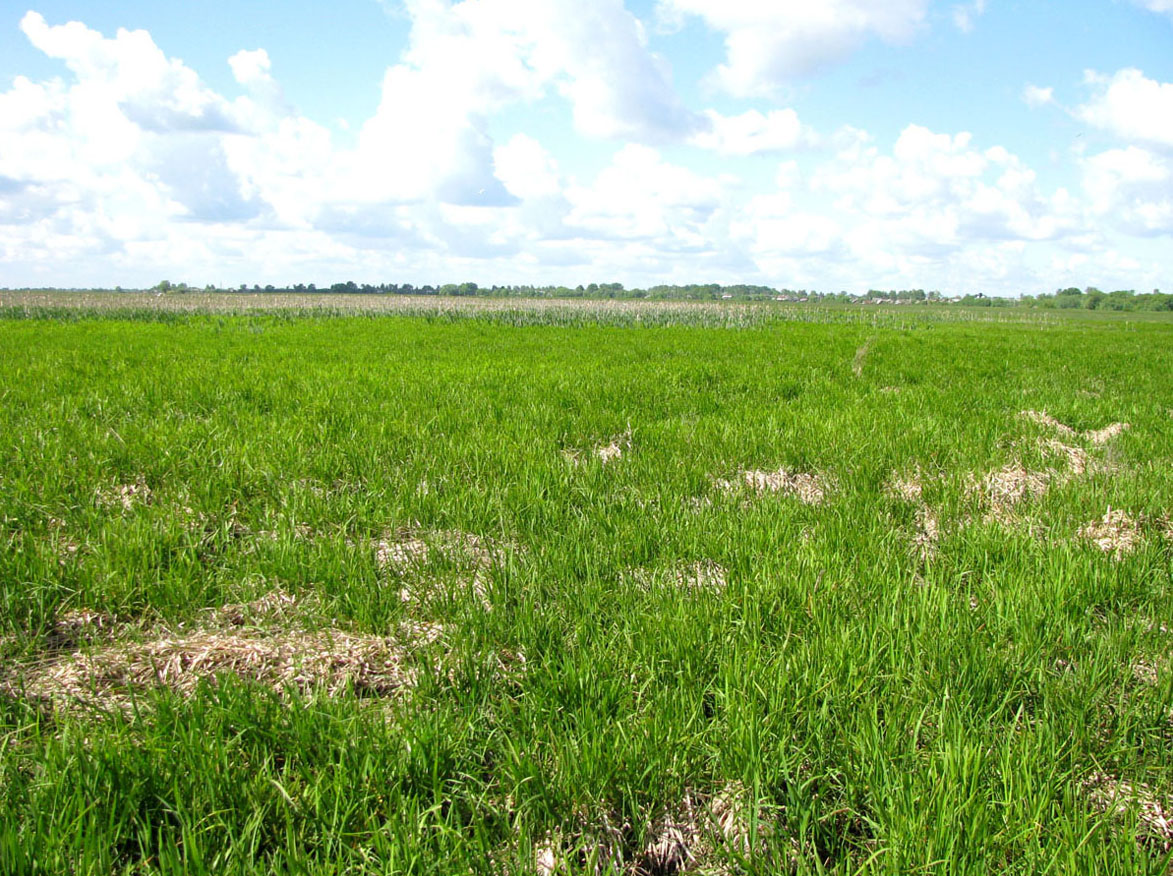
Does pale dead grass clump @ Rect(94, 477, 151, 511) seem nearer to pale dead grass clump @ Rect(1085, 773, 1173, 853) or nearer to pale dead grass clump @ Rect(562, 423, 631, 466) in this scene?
pale dead grass clump @ Rect(562, 423, 631, 466)

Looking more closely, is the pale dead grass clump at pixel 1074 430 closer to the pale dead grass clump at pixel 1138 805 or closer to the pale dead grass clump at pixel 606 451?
the pale dead grass clump at pixel 606 451

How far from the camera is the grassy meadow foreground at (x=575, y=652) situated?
1913 millimetres

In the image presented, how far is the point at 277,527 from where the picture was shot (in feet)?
13.5

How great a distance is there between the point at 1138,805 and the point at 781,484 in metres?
3.66

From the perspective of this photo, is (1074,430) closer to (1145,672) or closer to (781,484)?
(781,484)

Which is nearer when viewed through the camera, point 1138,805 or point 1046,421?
point 1138,805

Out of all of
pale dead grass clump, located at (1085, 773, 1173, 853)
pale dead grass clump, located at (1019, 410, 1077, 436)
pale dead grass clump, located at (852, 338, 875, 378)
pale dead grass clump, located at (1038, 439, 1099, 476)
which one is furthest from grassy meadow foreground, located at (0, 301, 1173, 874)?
pale dead grass clump, located at (852, 338, 875, 378)

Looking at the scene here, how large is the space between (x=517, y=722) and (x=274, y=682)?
3.60ft

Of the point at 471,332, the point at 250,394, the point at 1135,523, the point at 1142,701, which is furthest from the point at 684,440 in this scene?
the point at 471,332

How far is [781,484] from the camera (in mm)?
5621

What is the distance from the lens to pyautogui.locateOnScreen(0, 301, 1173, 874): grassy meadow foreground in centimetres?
191

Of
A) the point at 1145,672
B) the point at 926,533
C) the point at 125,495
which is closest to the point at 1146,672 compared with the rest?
the point at 1145,672

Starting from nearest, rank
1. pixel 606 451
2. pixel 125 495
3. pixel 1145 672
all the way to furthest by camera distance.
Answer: pixel 1145 672 < pixel 125 495 < pixel 606 451

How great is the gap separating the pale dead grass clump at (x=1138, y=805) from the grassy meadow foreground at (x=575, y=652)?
0.01 m
